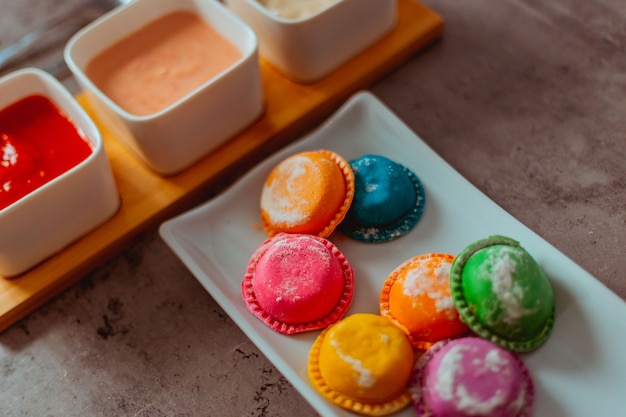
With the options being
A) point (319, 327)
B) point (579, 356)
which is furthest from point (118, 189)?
point (579, 356)

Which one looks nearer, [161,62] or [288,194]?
[288,194]

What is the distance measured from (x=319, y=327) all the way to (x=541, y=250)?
0.32 meters

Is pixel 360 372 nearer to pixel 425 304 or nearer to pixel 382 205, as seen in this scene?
pixel 425 304

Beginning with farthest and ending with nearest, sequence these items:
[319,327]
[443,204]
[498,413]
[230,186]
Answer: [230,186]
[443,204]
[319,327]
[498,413]

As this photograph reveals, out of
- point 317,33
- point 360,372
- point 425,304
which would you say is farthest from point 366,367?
point 317,33

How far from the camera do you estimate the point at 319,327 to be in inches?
34.6

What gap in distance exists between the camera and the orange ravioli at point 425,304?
84 cm

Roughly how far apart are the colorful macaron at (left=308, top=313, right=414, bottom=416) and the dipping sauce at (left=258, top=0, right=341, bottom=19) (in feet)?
1.82

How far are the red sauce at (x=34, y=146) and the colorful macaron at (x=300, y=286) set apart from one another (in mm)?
334

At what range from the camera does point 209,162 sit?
3.62 feet

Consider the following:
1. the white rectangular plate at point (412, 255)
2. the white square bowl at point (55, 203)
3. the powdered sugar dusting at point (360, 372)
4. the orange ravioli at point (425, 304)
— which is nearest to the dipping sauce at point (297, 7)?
the white rectangular plate at point (412, 255)

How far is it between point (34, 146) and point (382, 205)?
0.53m

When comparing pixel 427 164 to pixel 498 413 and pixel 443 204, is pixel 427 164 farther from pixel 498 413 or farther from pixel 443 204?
pixel 498 413

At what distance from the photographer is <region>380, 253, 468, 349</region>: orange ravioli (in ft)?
2.75
